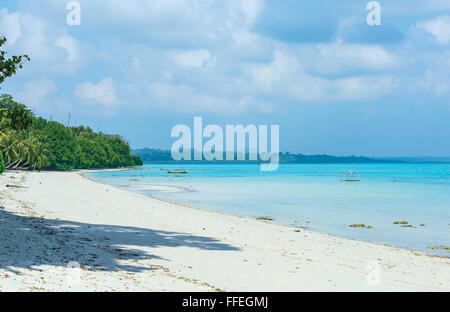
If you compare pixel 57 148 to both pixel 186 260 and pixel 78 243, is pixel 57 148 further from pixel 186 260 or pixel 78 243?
pixel 186 260

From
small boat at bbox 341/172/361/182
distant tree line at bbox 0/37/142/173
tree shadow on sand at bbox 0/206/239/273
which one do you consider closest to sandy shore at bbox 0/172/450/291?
tree shadow on sand at bbox 0/206/239/273

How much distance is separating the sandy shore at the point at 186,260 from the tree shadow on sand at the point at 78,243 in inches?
1.0

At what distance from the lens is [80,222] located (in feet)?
62.1

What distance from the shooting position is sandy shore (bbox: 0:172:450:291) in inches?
379

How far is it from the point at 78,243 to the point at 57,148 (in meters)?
113

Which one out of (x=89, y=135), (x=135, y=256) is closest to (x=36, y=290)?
(x=135, y=256)

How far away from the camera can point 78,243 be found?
1354 cm

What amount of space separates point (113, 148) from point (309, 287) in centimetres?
17094

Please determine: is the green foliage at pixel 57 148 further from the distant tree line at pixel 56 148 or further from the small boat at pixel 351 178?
the small boat at pixel 351 178

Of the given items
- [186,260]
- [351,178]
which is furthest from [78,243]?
[351,178]

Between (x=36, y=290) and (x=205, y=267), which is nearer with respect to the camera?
(x=36, y=290)

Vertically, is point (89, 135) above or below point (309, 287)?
above

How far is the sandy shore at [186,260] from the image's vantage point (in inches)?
379
